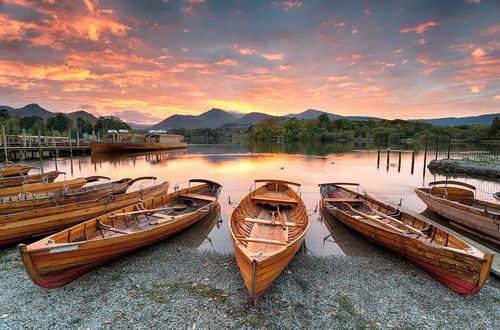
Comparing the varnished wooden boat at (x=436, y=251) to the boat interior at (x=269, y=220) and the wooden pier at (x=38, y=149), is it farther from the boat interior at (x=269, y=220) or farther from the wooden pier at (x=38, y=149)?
the wooden pier at (x=38, y=149)

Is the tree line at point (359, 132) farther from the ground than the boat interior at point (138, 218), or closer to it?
farther from the ground

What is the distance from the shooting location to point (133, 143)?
58.1 m

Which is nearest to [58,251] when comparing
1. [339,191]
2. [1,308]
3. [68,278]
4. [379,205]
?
[68,278]

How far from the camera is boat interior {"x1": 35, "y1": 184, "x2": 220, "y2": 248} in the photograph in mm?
6844

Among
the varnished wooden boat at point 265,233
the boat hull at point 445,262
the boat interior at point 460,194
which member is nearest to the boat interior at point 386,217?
the boat hull at point 445,262

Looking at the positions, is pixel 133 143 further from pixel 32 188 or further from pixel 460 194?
pixel 460 194

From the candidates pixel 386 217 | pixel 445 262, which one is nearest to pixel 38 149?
pixel 386 217

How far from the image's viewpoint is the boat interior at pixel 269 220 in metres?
7.10

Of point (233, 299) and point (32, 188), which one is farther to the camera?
point (32, 188)

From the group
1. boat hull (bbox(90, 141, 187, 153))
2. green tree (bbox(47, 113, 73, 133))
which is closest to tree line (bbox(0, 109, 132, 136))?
green tree (bbox(47, 113, 73, 133))

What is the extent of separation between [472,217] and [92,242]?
42.3 ft

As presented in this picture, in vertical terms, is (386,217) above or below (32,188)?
below

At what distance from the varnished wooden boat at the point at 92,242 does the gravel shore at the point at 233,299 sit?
46 centimetres

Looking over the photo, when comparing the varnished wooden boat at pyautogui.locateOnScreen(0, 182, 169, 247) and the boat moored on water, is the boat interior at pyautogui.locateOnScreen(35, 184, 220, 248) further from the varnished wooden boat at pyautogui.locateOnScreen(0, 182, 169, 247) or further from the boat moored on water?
the boat moored on water
